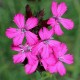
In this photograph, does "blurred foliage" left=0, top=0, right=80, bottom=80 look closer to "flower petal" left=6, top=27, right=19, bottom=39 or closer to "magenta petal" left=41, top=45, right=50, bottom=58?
"flower petal" left=6, top=27, right=19, bottom=39

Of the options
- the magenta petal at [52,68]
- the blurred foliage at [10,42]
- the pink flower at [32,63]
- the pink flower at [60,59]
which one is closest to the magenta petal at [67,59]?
the pink flower at [60,59]

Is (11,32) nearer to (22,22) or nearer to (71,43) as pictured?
(22,22)

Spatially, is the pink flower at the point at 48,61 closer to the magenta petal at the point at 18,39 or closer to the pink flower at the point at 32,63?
the pink flower at the point at 32,63

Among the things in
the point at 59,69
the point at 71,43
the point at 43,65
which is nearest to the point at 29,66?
the point at 43,65

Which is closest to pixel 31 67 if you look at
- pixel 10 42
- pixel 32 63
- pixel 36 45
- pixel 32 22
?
pixel 32 63

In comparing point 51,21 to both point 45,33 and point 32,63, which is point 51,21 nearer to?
point 45,33
